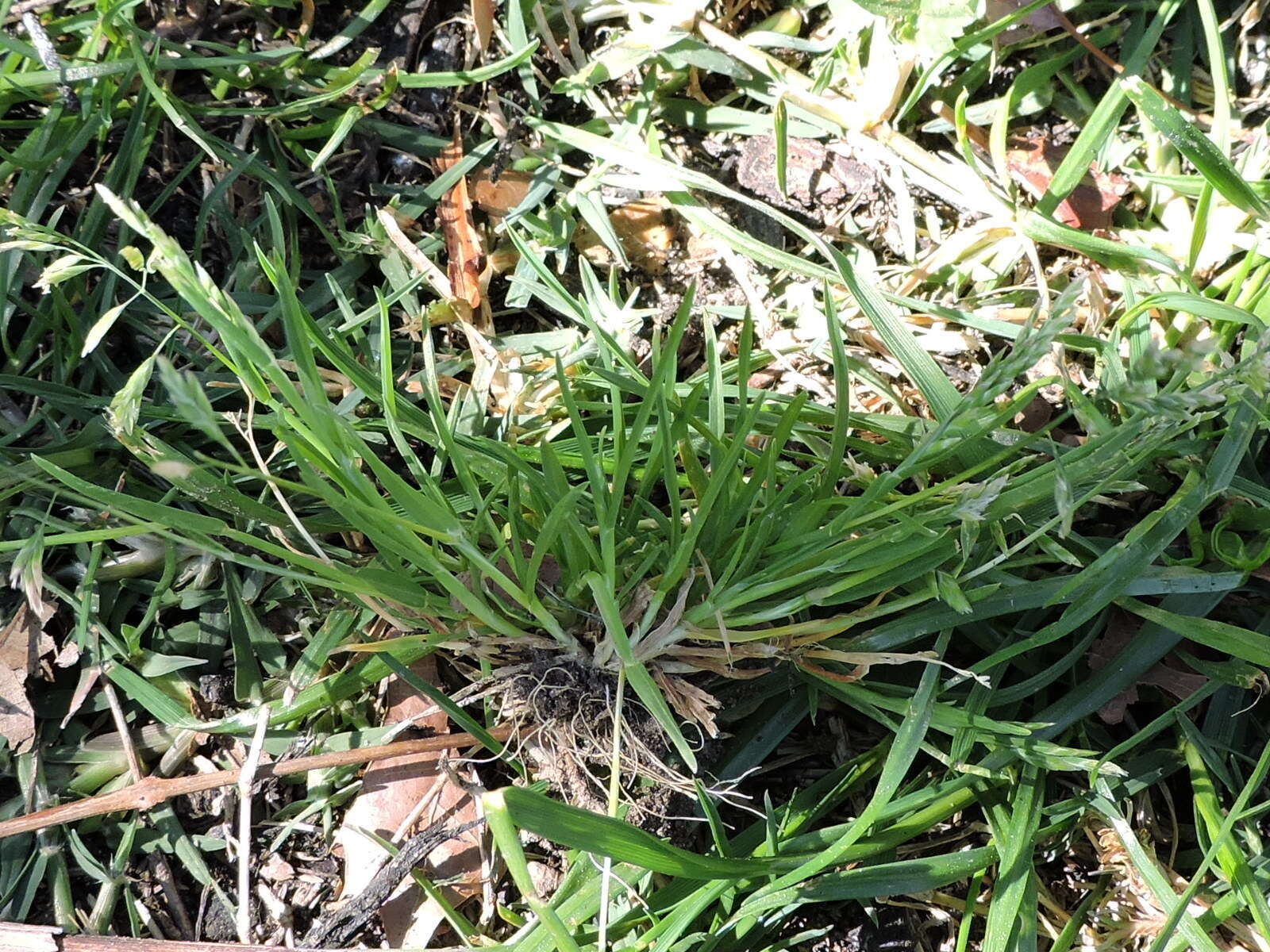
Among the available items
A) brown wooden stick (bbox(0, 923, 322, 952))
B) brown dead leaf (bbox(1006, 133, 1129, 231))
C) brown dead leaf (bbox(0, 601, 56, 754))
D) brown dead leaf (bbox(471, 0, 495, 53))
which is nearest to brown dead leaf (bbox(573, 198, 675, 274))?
brown dead leaf (bbox(471, 0, 495, 53))

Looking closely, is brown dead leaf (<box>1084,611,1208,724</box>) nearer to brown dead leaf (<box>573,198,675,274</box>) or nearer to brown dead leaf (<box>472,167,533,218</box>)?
brown dead leaf (<box>573,198,675,274</box>)

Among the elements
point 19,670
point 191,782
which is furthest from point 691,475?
point 19,670

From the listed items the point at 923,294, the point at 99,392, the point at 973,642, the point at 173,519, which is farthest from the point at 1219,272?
the point at 99,392

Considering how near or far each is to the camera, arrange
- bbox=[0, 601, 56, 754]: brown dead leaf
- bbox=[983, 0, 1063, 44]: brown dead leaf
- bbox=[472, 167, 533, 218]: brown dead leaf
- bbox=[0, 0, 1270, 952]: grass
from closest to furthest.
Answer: bbox=[0, 0, 1270, 952]: grass
bbox=[0, 601, 56, 754]: brown dead leaf
bbox=[983, 0, 1063, 44]: brown dead leaf
bbox=[472, 167, 533, 218]: brown dead leaf

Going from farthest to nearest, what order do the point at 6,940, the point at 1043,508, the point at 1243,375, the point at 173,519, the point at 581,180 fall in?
1. the point at 581,180
2. the point at 6,940
3. the point at 1043,508
4. the point at 173,519
5. the point at 1243,375

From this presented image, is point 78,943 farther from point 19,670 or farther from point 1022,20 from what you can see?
point 1022,20

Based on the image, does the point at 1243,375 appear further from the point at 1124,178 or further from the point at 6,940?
the point at 6,940
